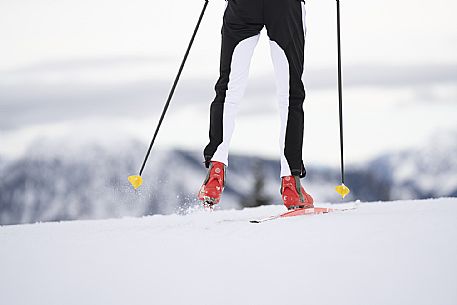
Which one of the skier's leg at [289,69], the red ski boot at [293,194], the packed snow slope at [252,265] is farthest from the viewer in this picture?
the red ski boot at [293,194]

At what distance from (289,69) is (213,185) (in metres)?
1.20

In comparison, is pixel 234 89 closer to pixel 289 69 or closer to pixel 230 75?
pixel 230 75

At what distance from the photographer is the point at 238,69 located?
5.58m

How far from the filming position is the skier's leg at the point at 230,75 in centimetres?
557

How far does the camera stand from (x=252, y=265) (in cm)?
334

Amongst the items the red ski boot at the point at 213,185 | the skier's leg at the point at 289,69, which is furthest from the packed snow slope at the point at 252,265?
the skier's leg at the point at 289,69

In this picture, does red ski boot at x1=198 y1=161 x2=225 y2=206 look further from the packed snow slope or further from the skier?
the packed snow slope

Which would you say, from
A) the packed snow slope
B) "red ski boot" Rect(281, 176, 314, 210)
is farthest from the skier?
the packed snow slope

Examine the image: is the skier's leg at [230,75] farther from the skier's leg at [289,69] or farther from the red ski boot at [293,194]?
the red ski boot at [293,194]

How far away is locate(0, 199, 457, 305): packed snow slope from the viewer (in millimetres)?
3034

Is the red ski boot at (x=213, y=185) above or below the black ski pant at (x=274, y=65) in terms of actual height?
below

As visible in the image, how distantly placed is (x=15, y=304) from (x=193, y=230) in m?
1.38

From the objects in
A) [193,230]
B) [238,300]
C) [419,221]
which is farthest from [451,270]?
[193,230]

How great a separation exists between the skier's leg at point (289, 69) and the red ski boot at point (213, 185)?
549mm
